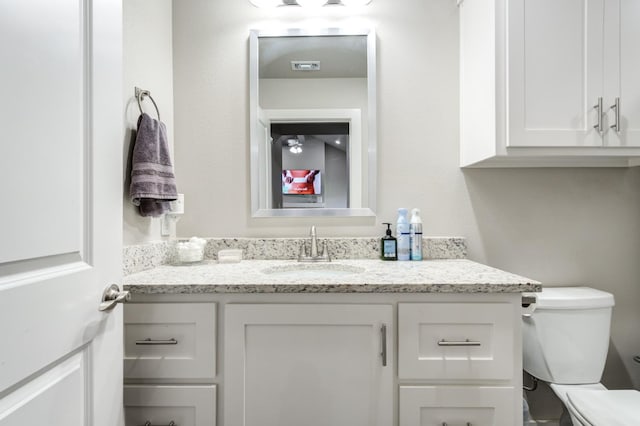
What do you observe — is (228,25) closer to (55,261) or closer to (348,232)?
(348,232)

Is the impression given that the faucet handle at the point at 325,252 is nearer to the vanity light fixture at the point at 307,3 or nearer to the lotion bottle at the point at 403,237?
the lotion bottle at the point at 403,237

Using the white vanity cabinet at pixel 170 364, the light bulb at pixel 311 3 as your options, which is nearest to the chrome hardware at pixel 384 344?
the white vanity cabinet at pixel 170 364

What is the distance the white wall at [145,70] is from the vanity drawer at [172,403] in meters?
0.52

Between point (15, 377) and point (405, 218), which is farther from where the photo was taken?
point (405, 218)

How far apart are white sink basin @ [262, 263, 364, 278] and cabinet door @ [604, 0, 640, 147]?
114 cm

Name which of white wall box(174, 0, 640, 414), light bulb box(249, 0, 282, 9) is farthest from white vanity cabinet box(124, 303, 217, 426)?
light bulb box(249, 0, 282, 9)

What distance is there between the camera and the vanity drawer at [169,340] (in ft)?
3.27

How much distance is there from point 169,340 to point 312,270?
2.03 ft

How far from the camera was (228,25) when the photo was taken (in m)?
1.58

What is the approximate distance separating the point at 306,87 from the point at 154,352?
1.25 m

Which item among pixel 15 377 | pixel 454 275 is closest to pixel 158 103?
pixel 15 377

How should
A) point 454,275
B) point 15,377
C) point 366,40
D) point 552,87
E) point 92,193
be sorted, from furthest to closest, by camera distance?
1. point 366,40
2. point 552,87
3. point 454,275
4. point 92,193
5. point 15,377

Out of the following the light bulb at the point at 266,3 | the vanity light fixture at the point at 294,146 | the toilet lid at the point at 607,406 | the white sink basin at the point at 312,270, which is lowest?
the toilet lid at the point at 607,406

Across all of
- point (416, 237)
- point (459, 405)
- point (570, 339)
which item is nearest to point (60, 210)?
point (459, 405)
